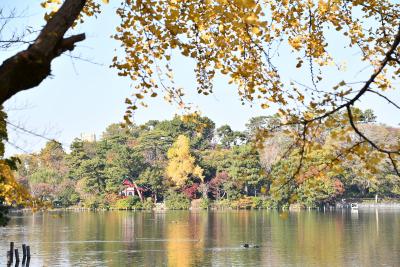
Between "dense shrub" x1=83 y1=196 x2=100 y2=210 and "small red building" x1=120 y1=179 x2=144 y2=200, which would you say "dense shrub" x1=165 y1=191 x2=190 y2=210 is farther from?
"dense shrub" x1=83 y1=196 x2=100 y2=210

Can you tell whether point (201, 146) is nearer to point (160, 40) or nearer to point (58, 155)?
point (58, 155)

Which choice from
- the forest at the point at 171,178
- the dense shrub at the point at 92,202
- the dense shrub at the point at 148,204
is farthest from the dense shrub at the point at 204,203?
the dense shrub at the point at 92,202

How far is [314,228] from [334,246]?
8949mm

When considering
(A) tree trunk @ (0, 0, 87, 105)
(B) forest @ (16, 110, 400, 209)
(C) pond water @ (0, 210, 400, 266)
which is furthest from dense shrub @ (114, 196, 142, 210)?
(A) tree trunk @ (0, 0, 87, 105)

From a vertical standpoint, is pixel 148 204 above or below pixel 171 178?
below

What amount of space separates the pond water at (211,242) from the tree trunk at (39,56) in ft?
65.1

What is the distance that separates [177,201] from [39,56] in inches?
2192

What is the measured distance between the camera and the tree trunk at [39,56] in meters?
3.67

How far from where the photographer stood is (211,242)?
→ 30781mm

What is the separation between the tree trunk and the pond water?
1985 centimetres

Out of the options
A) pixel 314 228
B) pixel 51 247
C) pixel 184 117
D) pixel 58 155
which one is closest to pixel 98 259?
pixel 51 247

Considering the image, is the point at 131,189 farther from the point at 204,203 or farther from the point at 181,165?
the point at 204,203

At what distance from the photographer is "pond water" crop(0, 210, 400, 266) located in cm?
2434

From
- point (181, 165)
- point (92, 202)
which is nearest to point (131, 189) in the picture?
point (92, 202)
